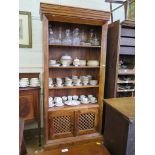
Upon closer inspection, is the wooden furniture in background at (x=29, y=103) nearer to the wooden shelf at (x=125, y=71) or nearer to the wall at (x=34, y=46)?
the wall at (x=34, y=46)

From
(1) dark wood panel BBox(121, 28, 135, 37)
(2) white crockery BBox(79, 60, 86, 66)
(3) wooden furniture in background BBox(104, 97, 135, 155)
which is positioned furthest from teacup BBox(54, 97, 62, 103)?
(1) dark wood panel BBox(121, 28, 135, 37)

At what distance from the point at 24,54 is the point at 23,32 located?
1.08 feet

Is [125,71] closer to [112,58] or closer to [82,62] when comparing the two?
[112,58]

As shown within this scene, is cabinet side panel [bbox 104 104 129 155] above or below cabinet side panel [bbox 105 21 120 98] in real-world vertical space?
below

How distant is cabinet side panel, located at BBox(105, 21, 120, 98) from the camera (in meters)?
2.33

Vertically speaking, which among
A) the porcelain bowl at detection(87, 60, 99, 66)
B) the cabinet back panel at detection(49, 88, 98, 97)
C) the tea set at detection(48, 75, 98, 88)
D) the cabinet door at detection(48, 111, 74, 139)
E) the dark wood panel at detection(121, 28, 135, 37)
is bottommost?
the cabinet door at detection(48, 111, 74, 139)

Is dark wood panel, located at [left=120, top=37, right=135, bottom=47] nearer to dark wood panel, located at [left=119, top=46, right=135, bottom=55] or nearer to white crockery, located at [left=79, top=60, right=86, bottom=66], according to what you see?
dark wood panel, located at [left=119, top=46, right=135, bottom=55]

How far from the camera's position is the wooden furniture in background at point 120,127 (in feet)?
3.93

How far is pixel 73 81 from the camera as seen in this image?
249 centimetres

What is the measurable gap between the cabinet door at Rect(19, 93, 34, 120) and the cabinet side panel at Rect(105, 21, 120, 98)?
1.17 m

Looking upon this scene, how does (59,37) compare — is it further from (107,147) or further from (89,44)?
(107,147)
